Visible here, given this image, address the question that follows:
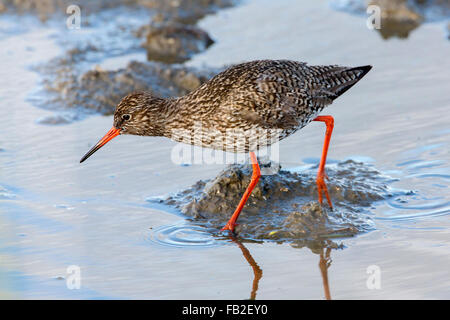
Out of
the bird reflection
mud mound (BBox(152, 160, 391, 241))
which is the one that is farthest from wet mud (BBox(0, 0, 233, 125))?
the bird reflection

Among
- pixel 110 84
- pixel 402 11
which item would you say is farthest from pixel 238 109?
pixel 402 11

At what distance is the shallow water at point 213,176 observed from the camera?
18.1ft

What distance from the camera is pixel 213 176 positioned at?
757 cm

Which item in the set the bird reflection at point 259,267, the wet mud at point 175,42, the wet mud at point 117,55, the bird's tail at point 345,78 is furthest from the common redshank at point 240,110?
the wet mud at point 175,42

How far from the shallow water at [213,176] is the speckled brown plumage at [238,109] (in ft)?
2.52

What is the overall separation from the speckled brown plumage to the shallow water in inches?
30.2

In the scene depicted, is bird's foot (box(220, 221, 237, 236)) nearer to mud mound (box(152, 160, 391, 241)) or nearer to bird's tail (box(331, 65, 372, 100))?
mud mound (box(152, 160, 391, 241))

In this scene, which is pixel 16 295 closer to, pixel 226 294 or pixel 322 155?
pixel 226 294

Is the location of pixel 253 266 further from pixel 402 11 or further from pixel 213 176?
pixel 402 11

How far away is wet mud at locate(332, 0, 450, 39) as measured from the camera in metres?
11.4

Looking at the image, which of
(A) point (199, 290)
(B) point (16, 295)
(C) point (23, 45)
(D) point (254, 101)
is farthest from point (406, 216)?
(C) point (23, 45)

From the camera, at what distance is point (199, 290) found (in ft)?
17.7

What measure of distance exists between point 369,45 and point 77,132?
462 centimetres

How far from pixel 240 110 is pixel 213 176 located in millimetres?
1147
